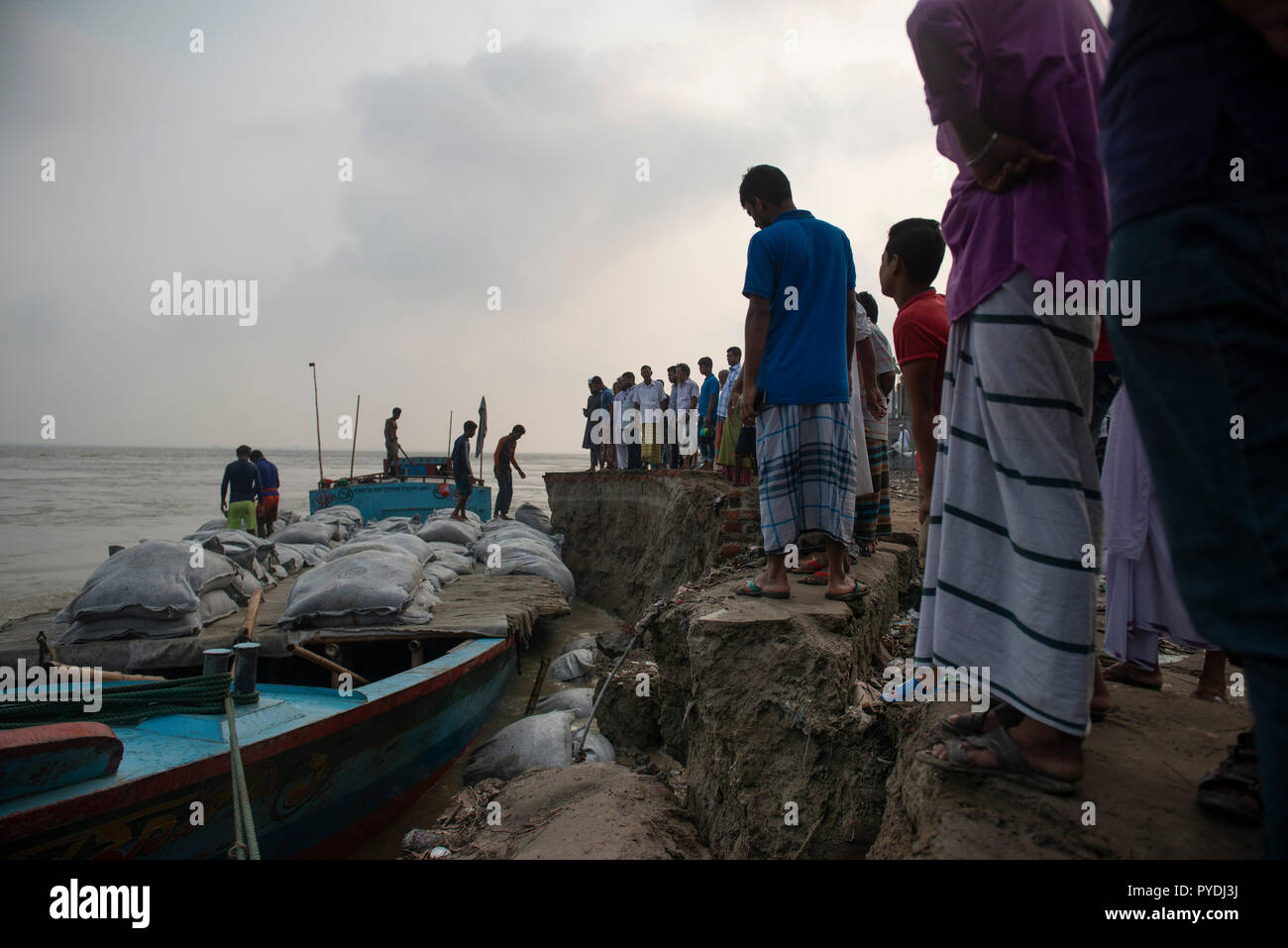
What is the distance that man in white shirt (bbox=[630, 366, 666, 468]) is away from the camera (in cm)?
1084

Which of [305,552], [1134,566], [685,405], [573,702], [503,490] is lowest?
[573,702]

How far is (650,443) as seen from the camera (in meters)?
11.7

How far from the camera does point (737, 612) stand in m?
2.62

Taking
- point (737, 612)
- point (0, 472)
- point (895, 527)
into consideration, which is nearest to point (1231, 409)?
point (737, 612)

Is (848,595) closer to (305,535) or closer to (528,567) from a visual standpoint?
(528,567)

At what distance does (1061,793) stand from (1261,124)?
1.09 meters

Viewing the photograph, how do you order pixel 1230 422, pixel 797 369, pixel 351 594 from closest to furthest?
pixel 1230 422 → pixel 797 369 → pixel 351 594

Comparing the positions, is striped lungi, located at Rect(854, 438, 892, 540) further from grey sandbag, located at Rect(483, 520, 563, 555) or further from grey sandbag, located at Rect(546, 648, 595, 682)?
grey sandbag, located at Rect(483, 520, 563, 555)

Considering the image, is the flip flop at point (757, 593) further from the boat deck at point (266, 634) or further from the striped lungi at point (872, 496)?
the boat deck at point (266, 634)

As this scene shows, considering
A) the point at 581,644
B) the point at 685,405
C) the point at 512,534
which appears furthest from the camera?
the point at 685,405

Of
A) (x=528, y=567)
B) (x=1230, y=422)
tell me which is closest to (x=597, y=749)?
(x=1230, y=422)

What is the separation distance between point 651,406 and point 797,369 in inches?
329

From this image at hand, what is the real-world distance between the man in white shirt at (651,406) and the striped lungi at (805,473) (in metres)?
8.13

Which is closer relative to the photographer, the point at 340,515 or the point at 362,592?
the point at 362,592
